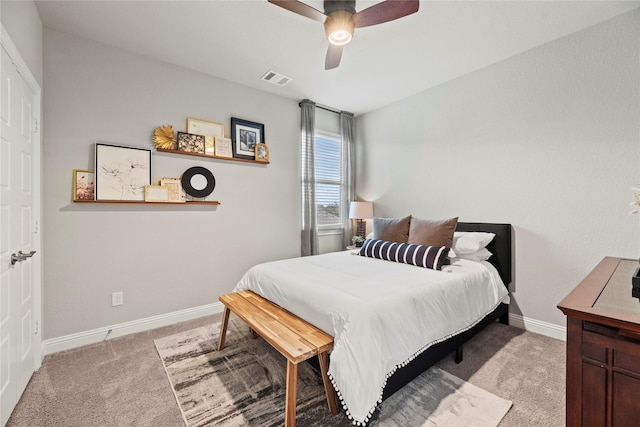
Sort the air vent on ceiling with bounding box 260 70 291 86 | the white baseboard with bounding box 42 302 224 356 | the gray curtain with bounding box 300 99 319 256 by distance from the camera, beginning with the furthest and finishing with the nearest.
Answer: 1. the gray curtain with bounding box 300 99 319 256
2. the air vent on ceiling with bounding box 260 70 291 86
3. the white baseboard with bounding box 42 302 224 356

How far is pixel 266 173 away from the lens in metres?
3.62

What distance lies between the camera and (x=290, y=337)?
62.1 inches

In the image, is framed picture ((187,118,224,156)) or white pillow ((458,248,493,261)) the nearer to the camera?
white pillow ((458,248,493,261))

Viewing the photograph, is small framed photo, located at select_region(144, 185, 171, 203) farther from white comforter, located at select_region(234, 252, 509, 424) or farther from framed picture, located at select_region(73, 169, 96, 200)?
white comforter, located at select_region(234, 252, 509, 424)

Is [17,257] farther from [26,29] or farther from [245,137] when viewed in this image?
[245,137]

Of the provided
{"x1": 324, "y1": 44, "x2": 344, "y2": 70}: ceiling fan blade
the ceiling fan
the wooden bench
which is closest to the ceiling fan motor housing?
the ceiling fan

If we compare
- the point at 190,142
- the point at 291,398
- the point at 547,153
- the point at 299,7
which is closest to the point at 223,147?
the point at 190,142

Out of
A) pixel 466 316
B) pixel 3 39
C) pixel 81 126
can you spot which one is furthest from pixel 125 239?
pixel 466 316

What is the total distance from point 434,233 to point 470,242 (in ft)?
1.16

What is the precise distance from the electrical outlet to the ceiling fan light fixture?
9.65ft

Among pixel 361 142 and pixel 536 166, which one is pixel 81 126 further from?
pixel 536 166

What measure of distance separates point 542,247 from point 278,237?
2.93m

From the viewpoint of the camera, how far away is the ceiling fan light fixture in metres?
1.86

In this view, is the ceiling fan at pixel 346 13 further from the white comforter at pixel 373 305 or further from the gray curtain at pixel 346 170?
the gray curtain at pixel 346 170
